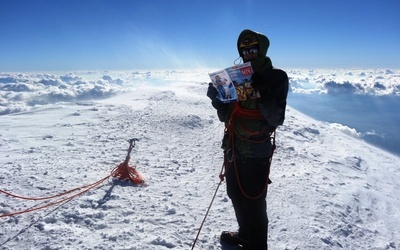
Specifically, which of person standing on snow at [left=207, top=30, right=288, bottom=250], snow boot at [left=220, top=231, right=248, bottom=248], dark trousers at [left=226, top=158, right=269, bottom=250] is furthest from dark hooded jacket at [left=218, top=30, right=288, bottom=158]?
snow boot at [left=220, top=231, right=248, bottom=248]

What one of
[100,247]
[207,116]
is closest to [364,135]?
[207,116]

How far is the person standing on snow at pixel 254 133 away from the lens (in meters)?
2.38

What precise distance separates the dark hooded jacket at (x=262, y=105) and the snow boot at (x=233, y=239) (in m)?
1.18

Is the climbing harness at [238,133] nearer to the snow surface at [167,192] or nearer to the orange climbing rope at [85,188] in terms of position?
the snow surface at [167,192]

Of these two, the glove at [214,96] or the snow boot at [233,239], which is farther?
the snow boot at [233,239]

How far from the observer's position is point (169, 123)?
11.7m

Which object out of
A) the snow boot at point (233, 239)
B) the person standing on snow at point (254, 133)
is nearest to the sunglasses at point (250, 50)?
the person standing on snow at point (254, 133)

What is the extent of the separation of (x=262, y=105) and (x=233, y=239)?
189 cm

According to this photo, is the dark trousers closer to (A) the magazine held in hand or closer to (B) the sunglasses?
(A) the magazine held in hand

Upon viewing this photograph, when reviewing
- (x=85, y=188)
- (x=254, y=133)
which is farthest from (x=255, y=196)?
(x=85, y=188)

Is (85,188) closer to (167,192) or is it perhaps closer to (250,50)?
(167,192)

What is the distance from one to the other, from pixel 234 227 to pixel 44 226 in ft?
8.78

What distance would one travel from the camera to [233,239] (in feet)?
10.9

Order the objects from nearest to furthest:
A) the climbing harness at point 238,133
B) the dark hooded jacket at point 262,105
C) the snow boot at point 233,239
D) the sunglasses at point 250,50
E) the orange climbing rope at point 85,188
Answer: the dark hooded jacket at point 262,105
the sunglasses at point 250,50
the climbing harness at point 238,133
the snow boot at point 233,239
the orange climbing rope at point 85,188
